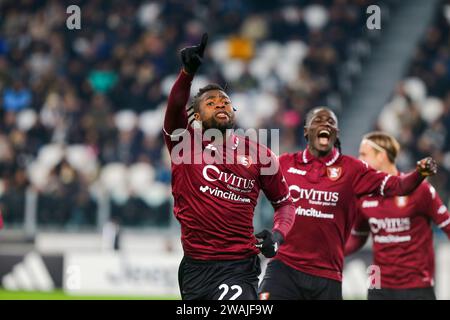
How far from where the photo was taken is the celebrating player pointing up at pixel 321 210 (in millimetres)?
8953

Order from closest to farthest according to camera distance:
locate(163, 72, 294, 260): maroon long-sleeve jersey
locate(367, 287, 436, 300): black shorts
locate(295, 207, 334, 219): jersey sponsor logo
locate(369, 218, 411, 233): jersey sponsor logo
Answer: locate(163, 72, 294, 260): maroon long-sleeve jersey, locate(295, 207, 334, 219): jersey sponsor logo, locate(367, 287, 436, 300): black shorts, locate(369, 218, 411, 233): jersey sponsor logo

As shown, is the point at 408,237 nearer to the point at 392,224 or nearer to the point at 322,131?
the point at 392,224

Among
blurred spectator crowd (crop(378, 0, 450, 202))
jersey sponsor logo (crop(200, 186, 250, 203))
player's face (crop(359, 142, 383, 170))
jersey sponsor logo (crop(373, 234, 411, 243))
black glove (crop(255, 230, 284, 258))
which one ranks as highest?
blurred spectator crowd (crop(378, 0, 450, 202))

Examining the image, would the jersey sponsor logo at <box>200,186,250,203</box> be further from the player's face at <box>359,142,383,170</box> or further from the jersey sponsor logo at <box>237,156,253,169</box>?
the player's face at <box>359,142,383,170</box>

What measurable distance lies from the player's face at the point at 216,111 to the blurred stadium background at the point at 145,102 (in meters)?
9.19

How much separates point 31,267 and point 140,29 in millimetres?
7286

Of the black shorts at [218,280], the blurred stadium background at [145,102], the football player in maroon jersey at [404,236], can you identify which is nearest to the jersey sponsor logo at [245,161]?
the black shorts at [218,280]

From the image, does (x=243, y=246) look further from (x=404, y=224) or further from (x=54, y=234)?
(x=54, y=234)

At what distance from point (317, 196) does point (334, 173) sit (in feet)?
0.89

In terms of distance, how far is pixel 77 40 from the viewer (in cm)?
2248

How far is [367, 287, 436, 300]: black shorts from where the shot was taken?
383 inches

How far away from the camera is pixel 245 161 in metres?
7.72

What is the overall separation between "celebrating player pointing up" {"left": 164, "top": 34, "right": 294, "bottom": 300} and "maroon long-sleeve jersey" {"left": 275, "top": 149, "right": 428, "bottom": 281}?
127cm

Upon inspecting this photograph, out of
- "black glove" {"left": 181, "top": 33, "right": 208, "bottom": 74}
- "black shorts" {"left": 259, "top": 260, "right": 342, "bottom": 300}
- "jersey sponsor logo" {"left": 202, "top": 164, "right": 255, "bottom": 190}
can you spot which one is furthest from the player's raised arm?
"black shorts" {"left": 259, "top": 260, "right": 342, "bottom": 300}
